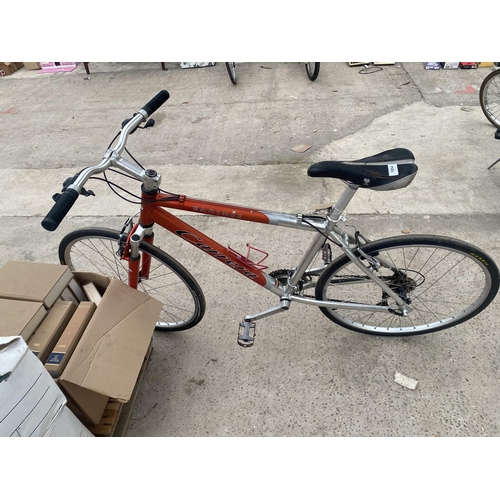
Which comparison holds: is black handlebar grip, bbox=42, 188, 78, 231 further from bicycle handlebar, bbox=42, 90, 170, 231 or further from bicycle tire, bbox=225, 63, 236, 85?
bicycle tire, bbox=225, 63, 236, 85

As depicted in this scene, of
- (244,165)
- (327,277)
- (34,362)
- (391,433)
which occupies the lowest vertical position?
(391,433)

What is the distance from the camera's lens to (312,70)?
15.9 ft

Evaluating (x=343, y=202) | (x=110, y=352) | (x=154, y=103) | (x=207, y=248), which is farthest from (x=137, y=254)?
(x=343, y=202)

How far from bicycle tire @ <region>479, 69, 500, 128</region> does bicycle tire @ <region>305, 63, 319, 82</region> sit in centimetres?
198

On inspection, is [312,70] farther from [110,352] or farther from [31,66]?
[31,66]

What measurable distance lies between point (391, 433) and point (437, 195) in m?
2.07

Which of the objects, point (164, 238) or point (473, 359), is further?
point (164, 238)

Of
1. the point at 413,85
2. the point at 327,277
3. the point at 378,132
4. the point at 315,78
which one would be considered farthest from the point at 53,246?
the point at 413,85

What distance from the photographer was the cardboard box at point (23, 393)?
1210 millimetres

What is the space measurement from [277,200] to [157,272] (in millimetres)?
1311

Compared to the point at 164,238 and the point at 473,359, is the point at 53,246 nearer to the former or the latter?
the point at 164,238

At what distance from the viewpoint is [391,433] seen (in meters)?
1.82

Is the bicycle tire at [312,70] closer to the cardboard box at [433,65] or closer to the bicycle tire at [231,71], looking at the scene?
the bicycle tire at [231,71]

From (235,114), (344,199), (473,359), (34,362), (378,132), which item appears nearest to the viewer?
(34,362)
